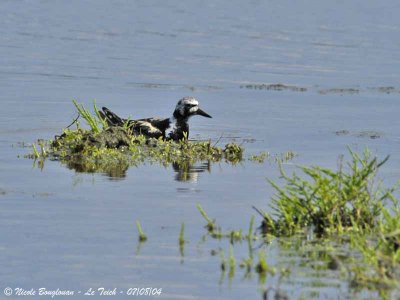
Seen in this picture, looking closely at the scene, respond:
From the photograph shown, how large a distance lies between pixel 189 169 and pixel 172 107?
627 centimetres

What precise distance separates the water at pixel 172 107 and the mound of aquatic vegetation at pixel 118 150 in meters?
0.41

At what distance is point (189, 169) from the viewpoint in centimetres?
1424

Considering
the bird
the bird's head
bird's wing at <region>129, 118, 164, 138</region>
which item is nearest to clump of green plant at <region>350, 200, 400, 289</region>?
the bird

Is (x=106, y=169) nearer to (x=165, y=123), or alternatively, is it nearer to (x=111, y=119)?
(x=111, y=119)

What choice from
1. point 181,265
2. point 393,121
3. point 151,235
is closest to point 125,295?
point 181,265

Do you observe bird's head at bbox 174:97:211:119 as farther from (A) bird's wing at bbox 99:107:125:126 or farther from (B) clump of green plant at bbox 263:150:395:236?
(B) clump of green plant at bbox 263:150:395:236

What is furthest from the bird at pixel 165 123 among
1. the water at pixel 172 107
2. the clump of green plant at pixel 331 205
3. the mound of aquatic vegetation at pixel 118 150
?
the clump of green plant at pixel 331 205

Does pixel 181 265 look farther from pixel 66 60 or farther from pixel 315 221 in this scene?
pixel 66 60

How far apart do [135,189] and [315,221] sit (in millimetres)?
2938

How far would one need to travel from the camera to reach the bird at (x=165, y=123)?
16.6 meters

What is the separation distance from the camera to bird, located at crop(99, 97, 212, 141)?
54.6ft

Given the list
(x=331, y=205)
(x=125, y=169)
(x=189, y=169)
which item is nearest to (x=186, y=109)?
(x=189, y=169)

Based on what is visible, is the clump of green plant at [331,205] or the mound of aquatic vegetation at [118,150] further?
the mound of aquatic vegetation at [118,150]

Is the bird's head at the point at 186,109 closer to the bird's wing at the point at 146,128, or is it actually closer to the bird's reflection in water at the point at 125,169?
the bird's wing at the point at 146,128
